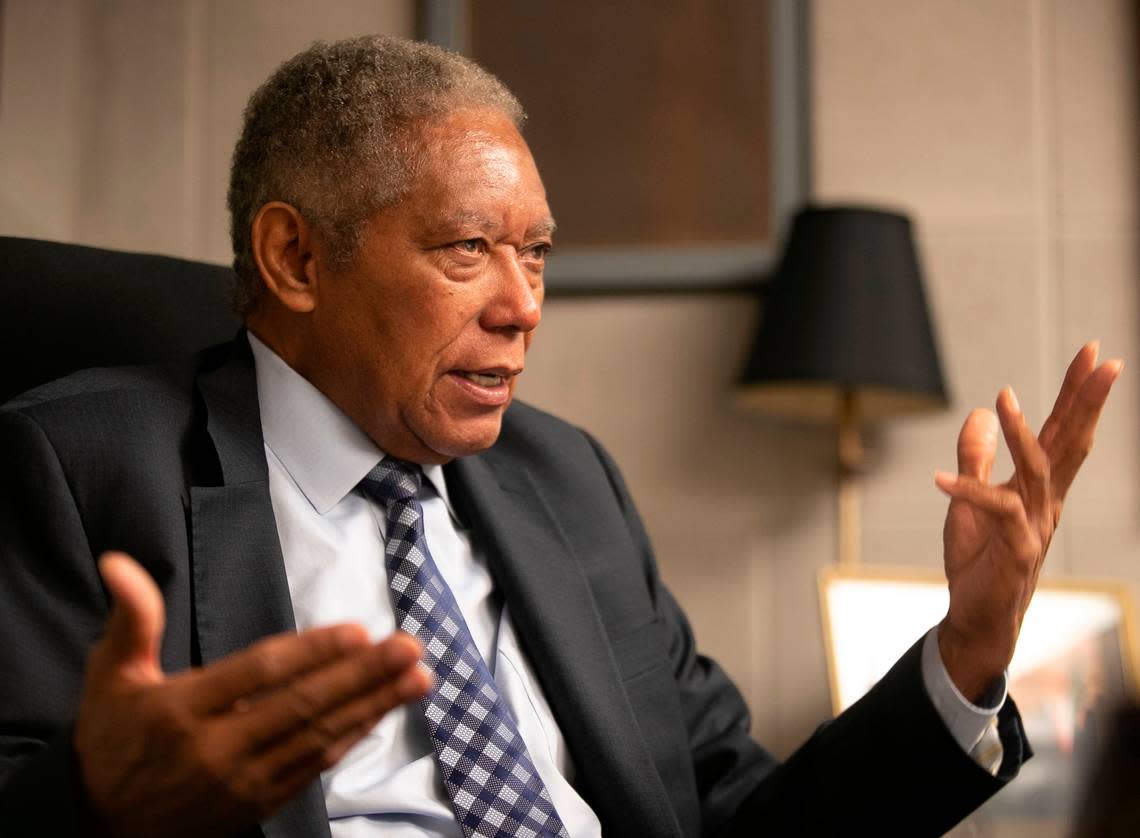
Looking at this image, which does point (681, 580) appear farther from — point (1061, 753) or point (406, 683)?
point (406, 683)

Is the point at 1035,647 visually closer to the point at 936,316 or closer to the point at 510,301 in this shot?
the point at 936,316

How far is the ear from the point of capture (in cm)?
129

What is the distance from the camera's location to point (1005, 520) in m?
1.02

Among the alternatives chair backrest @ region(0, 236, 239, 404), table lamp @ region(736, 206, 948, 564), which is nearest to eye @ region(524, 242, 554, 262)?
chair backrest @ region(0, 236, 239, 404)

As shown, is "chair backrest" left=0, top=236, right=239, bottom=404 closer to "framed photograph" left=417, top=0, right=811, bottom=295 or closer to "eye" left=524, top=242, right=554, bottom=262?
"eye" left=524, top=242, right=554, bottom=262

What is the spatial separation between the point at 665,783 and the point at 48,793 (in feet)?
2.33

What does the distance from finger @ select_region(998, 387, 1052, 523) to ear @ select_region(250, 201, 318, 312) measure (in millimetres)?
727

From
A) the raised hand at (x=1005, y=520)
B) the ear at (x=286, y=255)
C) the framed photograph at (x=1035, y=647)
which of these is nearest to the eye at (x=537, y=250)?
the ear at (x=286, y=255)

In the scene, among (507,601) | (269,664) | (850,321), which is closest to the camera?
(269,664)

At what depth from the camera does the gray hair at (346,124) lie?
4.10ft

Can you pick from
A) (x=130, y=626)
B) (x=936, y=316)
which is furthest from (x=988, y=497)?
(x=936, y=316)

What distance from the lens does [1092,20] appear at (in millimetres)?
2480

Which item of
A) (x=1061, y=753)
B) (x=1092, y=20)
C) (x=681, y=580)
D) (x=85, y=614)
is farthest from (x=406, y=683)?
(x=1092, y=20)

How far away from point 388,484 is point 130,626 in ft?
1.96
